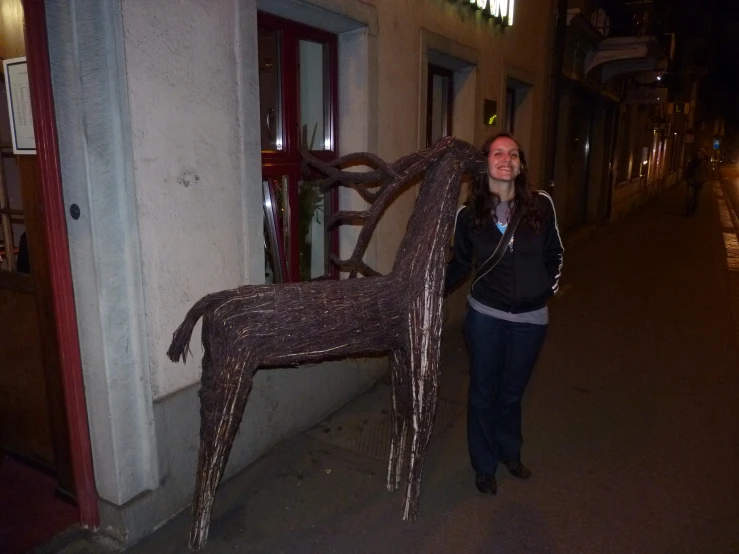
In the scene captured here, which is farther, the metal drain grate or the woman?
the metal drain grate

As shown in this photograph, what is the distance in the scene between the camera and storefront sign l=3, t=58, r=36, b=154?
258 cm

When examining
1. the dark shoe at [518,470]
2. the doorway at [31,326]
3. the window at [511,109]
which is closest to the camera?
the doorway at [31,326]

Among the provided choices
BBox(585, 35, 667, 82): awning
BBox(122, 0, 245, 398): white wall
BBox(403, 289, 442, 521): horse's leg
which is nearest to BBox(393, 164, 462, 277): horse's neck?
BBox(403, 289, 442, 521): horse's leg

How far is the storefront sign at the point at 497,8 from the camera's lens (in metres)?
Result: 5.56

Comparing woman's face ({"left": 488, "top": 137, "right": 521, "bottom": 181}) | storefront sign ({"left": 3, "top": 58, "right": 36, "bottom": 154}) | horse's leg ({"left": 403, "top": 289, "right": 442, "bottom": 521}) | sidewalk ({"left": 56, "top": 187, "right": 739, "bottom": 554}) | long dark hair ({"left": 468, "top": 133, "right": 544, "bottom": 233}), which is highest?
storefront sign ({"left": 3, "top": 58, "right": 36, "bottom": 154})

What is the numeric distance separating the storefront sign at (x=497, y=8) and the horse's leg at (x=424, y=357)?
391cm

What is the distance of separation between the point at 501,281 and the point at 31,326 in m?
2.57

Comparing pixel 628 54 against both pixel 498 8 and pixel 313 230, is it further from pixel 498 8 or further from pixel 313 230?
pixel 313 230

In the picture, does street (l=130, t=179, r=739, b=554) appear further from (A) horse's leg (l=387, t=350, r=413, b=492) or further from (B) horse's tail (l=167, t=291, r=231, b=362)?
(B) horse's tail (l=167, t=291, r=231, b=362)

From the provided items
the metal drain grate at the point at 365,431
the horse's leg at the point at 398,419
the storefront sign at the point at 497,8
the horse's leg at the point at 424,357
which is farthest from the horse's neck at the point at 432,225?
the storefront sign at the point at 497,8

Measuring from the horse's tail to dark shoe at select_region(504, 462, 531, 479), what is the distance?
207cm

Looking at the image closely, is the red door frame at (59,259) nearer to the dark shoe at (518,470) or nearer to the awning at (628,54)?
the dark shoe at (518,470)

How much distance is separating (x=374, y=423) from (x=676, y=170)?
36.6 m

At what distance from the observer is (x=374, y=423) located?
4.04 metres
